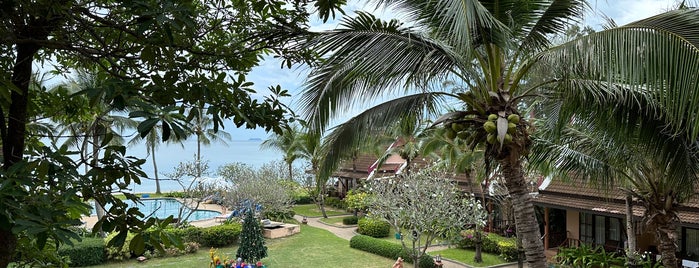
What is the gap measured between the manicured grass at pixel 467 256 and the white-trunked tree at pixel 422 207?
2123mm

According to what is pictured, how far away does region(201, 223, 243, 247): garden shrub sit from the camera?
20.8 meters

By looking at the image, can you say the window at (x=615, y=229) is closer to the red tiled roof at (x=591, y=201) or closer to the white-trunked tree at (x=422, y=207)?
the red tiled roof at (x=591, y=201)

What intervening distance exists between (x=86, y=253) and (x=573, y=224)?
682 inches

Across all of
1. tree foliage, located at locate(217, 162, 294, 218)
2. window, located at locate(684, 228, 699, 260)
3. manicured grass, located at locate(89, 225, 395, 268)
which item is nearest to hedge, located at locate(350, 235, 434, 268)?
manicured grass, located at locate(89, 225, 395, 268)

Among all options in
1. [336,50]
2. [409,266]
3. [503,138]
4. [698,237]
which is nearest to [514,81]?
[503,138]

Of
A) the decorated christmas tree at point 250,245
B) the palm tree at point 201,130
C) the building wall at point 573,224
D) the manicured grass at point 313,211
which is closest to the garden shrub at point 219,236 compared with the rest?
the palm tree at point 201,130

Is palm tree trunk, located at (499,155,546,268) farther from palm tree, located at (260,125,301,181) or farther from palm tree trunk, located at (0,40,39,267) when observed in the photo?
palm tree, located at (260,125,301,181)

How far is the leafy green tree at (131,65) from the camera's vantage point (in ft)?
5.83

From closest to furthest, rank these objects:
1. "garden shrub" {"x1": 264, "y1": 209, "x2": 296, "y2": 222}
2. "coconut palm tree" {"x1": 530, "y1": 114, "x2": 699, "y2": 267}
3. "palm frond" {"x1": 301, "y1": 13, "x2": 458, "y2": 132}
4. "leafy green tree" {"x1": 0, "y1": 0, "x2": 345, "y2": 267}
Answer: "leafy green tree" {"x1": 0, "y1": 0, "x2": 345, "y2": 267} → "palm frond" {"x1": 301, "y1": 13, "x2": 458, "y2": 132} → "coconut palm tree" {"x1": 530, "y1": 114, "x2": 699, "y2": 267} → "garden shrub" {"x1": 264, "y1": 209, "x2": 296, "y2": 222}

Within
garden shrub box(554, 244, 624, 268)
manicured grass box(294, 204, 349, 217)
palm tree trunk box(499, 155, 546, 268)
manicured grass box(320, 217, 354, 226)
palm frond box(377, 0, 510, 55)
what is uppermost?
palm frond box(377, 0, 510, 55)

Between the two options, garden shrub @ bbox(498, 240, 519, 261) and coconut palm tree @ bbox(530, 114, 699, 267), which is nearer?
coconut palm tree @ bbox(530, 114, 699, 267)

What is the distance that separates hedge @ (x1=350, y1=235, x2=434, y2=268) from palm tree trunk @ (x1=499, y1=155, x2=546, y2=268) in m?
10.6

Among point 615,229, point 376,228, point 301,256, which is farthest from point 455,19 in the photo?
point 376,228

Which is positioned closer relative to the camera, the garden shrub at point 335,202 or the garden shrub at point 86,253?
the garden shrub at point 86,253
